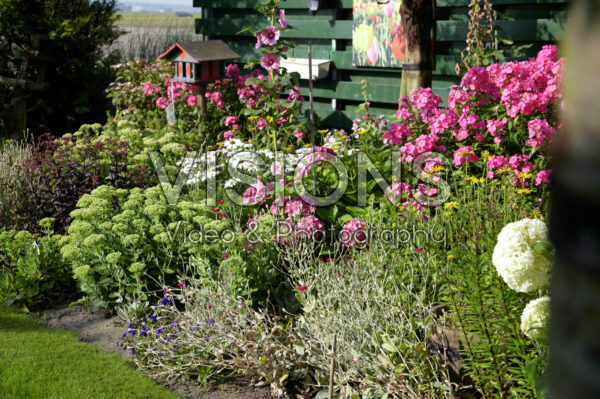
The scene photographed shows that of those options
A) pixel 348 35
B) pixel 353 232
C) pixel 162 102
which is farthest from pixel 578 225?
pixel 162 102

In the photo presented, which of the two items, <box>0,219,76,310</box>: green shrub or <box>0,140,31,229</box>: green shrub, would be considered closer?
→ <box>0,219,76,310</box>: green shrub

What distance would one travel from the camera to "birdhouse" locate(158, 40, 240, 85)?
749 cm

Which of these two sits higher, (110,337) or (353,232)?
(353,232)

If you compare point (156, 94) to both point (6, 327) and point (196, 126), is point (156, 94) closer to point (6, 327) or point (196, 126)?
point (196, 126)

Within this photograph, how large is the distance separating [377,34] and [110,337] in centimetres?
498

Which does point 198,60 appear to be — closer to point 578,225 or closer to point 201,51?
point 201,51

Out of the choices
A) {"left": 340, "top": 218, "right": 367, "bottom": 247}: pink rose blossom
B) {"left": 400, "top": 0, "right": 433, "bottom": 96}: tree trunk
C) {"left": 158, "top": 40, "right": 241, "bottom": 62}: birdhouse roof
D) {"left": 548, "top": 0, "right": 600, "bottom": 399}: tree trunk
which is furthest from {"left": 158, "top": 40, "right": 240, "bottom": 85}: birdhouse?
{"left": 548, "top": 0, "right": 600, "bottom": 399}: tree trunk

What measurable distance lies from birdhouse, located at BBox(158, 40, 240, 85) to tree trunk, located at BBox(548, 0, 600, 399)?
7252mm

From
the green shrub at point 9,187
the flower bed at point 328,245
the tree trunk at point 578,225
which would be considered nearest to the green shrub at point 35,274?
the flower bed at point 328,245

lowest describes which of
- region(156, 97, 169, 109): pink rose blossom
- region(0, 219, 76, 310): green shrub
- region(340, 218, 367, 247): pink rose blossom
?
region(0, 219, 76, 310): green shrub

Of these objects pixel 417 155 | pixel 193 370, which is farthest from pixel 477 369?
pixel 417 155

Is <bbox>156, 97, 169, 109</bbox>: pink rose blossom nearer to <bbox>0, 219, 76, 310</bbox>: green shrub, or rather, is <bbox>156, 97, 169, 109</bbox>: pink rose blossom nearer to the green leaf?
<bbox>0, 219, 76, 310</bbox>: green shrub

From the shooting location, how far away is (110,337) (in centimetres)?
424

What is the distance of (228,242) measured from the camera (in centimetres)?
432
